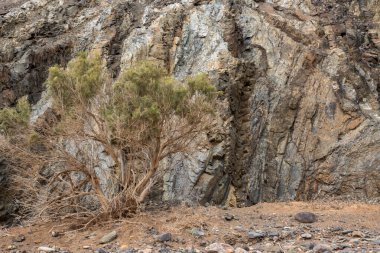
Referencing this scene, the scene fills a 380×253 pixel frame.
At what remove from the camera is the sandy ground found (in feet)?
33.4

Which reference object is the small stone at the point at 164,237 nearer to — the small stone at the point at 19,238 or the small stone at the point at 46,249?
the small stone at the point at 46,249

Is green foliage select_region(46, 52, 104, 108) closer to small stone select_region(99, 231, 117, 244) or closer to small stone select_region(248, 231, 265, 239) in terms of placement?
small stone select_region(99, 231, 117, 244)

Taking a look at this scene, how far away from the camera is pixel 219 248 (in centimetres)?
941

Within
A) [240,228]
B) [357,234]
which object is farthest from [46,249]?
[357,234]

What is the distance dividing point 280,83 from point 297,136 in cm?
238

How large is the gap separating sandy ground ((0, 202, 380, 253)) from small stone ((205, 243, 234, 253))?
0.45 meters

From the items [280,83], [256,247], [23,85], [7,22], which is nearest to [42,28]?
[7,22]

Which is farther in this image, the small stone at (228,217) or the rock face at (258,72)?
the rock face at (258,72)

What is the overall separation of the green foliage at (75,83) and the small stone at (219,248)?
5.53 m

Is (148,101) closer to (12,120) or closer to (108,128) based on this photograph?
(108,128)

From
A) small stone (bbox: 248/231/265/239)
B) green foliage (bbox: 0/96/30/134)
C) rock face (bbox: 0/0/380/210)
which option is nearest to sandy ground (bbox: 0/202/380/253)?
small stone (bbox: 248/231/265/239)

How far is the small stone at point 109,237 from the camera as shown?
35.0 feet

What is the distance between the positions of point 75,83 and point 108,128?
59.2 inches

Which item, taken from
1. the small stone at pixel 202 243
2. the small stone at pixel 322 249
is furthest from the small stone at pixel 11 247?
the small stone at pixel 322 249
